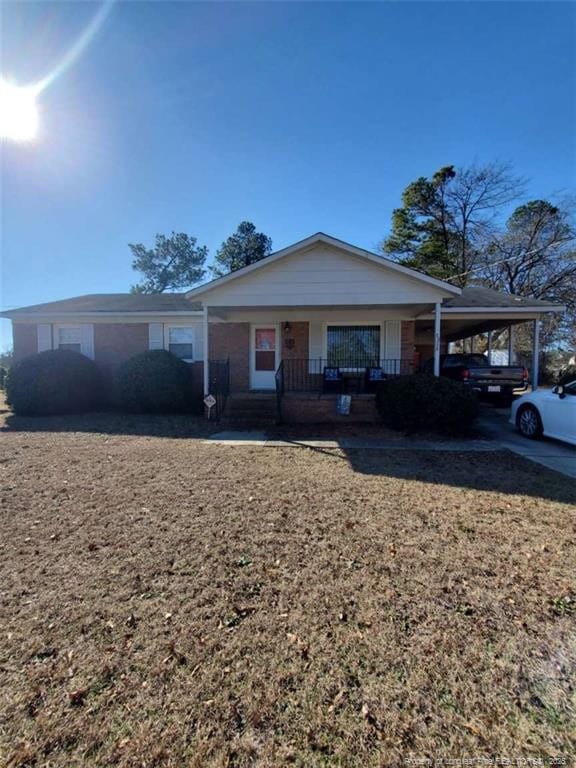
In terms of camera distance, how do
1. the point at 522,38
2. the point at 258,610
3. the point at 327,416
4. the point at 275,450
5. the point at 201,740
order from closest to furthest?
1. the point at 201,740
2. the point at 258,610
3. the point at 275,450
4. the point at 522,38
5. the point at 327,416

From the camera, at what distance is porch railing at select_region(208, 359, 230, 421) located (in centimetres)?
1017

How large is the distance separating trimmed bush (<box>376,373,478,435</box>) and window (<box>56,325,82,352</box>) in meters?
11.0

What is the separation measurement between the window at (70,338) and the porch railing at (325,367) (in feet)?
24.8

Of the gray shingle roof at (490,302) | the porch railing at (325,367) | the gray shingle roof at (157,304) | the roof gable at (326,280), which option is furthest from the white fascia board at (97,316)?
the gray shingle roof at (490,302)

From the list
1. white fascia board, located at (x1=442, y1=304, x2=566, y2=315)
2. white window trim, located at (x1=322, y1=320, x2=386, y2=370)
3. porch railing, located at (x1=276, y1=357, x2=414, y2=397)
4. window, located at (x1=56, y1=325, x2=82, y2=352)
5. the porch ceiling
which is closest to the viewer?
white fascia board, located at (x1=442, y1=304, x2=566, y2=315)

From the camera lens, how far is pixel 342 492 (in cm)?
477

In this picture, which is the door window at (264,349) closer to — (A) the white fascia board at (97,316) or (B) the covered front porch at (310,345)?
(B) the covered front porch at (310,345)

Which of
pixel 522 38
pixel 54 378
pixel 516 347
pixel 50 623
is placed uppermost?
pixel 522 38

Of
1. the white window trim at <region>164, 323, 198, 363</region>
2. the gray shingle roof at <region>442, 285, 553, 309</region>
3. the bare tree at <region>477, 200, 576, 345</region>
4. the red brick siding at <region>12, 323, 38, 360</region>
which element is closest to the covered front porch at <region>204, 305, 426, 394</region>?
the white window trim at <region>164, 323, 198, 363</region>

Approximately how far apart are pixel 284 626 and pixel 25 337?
1493cm

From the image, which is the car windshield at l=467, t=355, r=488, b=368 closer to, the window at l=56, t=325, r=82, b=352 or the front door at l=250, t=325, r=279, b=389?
the front door at l=250, t=325, r=279, b=389

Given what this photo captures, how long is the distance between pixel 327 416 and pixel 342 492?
5.18 metres

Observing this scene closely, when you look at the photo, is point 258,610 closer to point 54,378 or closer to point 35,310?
point 54,378

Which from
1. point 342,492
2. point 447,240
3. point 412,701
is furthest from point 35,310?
point 447,240
